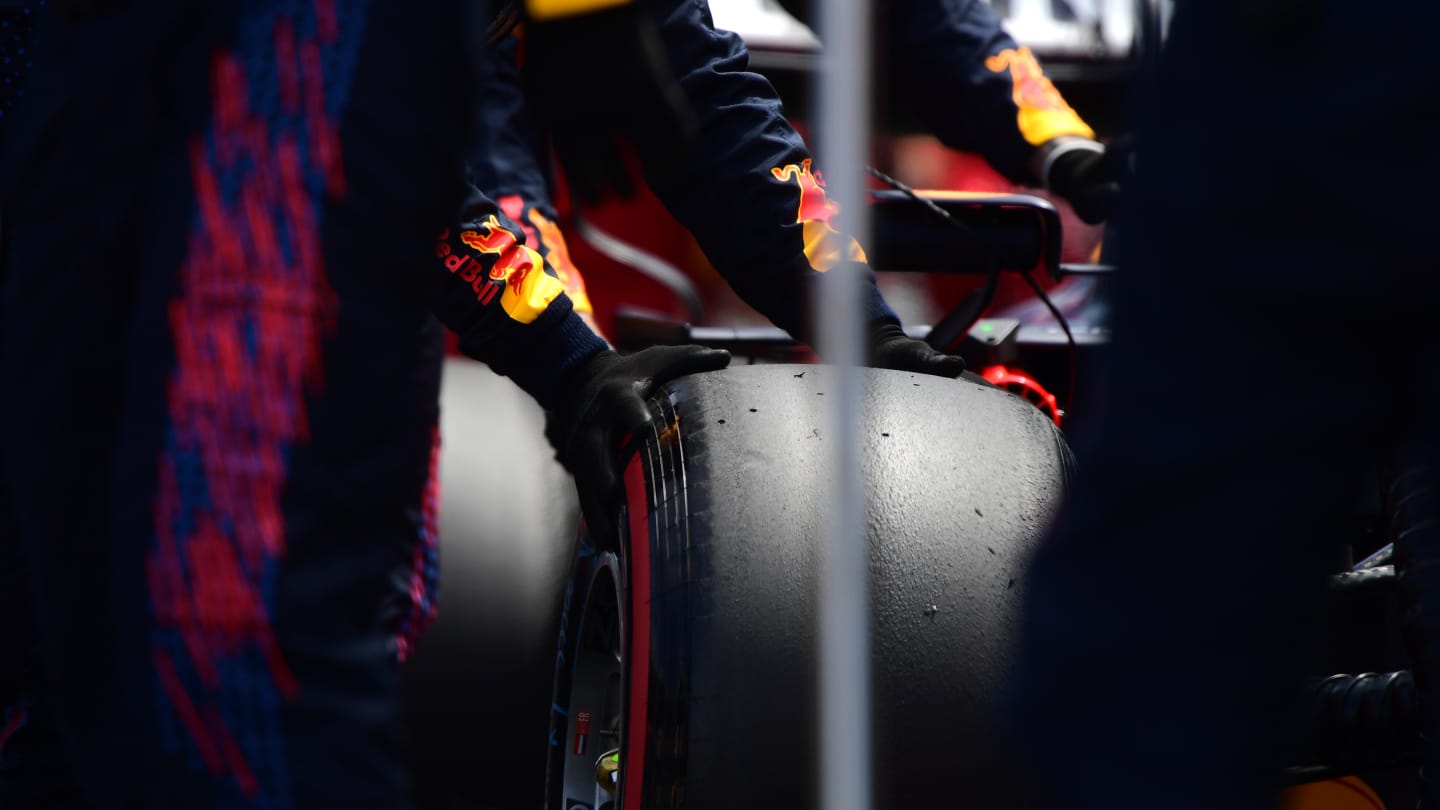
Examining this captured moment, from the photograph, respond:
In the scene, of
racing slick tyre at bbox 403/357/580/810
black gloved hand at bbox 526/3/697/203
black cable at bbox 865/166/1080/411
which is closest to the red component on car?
black cable at bbox 865/166/1080/411

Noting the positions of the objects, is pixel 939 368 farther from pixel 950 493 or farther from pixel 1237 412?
pixel 1237 412

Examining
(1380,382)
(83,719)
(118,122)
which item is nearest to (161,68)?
(118,122)

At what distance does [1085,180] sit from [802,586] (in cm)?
126

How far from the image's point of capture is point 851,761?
96 centimetres

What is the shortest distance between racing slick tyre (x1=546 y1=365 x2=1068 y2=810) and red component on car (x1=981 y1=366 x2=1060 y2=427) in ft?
1.50

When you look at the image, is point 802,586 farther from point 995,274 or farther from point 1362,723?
point 995,274

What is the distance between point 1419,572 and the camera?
1.26 m

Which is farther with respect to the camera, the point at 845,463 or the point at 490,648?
the point at 490,648

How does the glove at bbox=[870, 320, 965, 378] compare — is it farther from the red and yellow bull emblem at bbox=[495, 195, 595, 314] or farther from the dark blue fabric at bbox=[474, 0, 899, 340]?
the red and yellow bull emblem at bbox=[495, 195, 595, 314]

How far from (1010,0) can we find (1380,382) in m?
2.59

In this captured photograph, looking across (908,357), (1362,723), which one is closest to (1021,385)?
(908,357)

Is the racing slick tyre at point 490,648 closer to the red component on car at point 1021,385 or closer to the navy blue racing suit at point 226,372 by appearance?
the red component on car at point 1021,385

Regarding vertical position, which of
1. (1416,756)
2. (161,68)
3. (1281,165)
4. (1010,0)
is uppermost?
(1010,0)

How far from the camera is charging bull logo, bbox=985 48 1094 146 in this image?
236 centimetres
